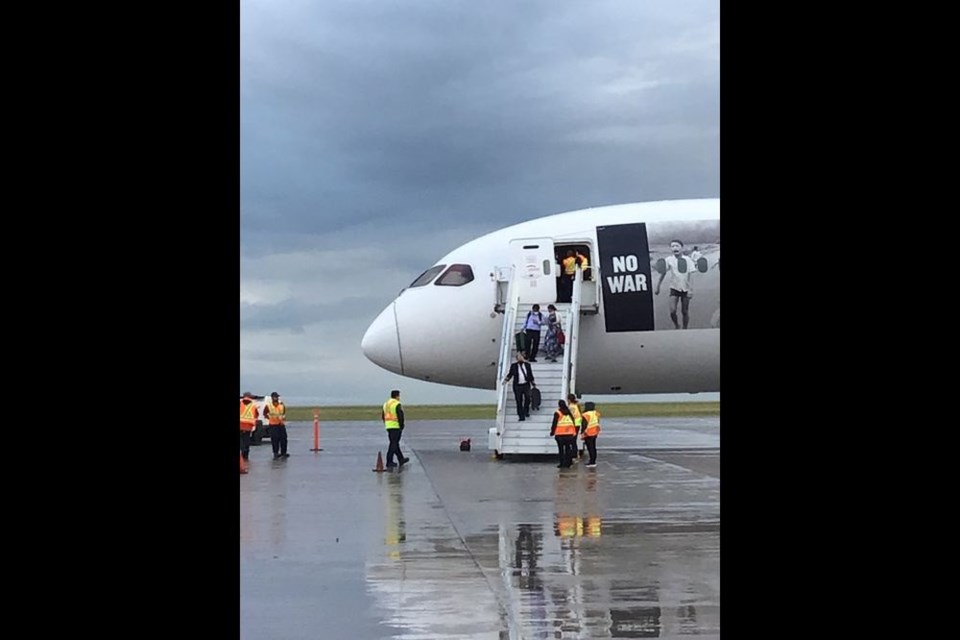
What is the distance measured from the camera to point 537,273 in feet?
76.1

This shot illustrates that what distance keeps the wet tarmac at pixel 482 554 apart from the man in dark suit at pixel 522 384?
7.38 feet

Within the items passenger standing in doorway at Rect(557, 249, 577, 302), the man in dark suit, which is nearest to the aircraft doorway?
passenger standing in doorway at Rect(557, 249, 577, 302)

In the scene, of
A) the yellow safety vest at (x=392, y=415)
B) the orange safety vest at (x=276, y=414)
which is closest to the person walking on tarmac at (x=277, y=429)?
the orange safety vest at (x=276, y=414)

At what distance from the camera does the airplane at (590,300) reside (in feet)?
75.2

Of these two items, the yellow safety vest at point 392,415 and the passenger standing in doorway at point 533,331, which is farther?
the passenger standing in doorway at point 533,331

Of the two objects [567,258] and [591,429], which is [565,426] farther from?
[567,258]

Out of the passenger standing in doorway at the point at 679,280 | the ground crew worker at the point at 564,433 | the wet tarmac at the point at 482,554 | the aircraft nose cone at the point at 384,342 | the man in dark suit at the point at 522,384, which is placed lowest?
the wet tarmac at the point at 482,554

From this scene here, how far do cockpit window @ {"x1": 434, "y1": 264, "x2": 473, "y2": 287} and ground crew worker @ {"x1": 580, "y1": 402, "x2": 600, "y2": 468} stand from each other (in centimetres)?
417

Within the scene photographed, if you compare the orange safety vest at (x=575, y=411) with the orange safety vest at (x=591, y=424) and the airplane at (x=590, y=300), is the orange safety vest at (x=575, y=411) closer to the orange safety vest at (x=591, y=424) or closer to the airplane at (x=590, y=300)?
the orange safety vest at (x=591, y=424)

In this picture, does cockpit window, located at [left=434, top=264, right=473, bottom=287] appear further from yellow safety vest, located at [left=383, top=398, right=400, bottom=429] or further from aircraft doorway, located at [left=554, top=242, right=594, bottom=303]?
yellow safety vest, located at [left=383, top=398, right=400, bottom=429]

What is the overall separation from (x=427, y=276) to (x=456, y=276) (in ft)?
2.63
